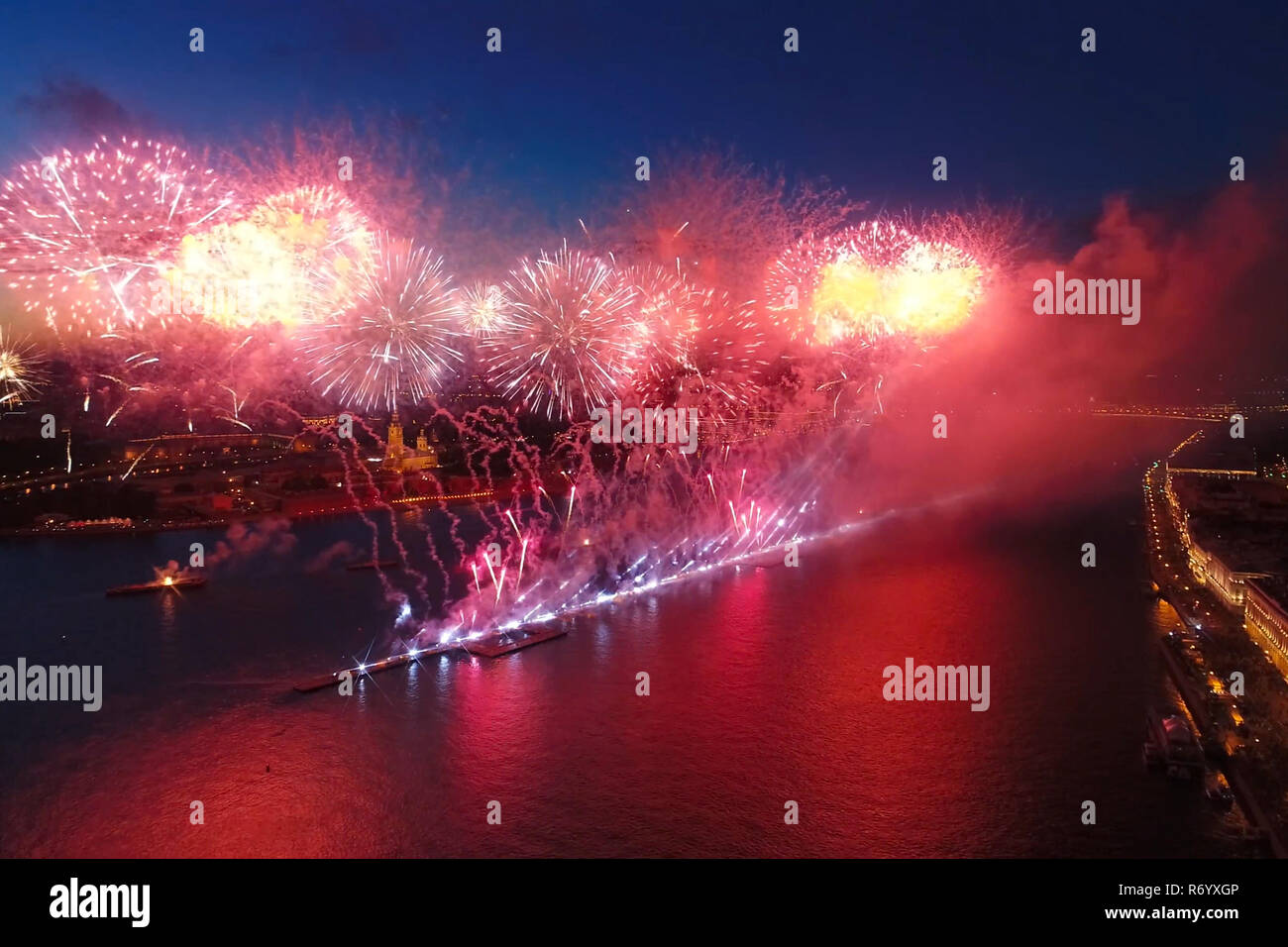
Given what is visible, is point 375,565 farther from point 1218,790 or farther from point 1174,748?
point 1218,790

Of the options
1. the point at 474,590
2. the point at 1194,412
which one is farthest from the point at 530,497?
the point at 1194,412

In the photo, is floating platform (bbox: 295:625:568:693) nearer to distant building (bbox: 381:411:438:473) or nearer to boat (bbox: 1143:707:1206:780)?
boat (bbox: 1143:707:1206:780)

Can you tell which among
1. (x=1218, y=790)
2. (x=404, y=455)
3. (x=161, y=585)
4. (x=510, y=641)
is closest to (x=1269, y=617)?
(x=1218, y=790)

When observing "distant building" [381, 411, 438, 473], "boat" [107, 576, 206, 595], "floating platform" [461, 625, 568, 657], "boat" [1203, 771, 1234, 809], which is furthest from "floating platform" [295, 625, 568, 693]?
"distant building" [381, 411, 438, 473]

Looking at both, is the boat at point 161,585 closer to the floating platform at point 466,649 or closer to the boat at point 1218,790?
the floating platform at point 466,649

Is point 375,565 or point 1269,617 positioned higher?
point 375,565
